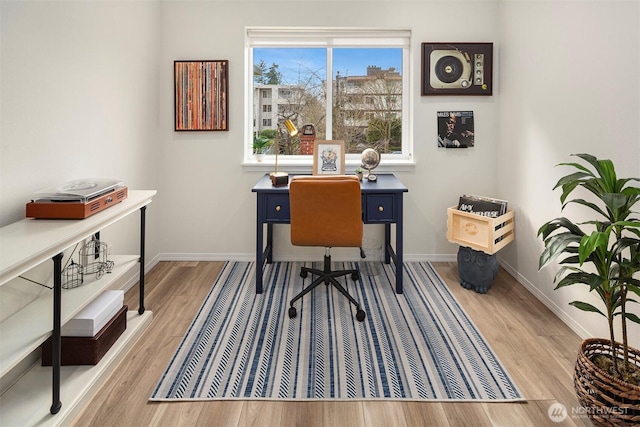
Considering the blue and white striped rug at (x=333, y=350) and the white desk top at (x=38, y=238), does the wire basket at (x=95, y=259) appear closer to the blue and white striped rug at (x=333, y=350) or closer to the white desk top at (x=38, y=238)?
the white desk top at (x=38, y=238)

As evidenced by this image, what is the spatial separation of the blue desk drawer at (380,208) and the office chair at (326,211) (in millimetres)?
404

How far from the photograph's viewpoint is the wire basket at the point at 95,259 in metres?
2.25

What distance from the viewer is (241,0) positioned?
3.61 meters

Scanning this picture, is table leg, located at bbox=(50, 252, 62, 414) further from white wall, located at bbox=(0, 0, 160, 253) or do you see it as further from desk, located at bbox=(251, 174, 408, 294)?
desk, located at bbox=(251, 174, 408, 294)

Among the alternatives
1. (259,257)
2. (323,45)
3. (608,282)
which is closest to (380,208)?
(259,257)

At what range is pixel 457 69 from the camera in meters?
3.65

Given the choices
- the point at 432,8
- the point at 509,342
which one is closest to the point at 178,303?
the point at 509,342

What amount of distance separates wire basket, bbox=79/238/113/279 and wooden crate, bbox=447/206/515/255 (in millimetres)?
2404

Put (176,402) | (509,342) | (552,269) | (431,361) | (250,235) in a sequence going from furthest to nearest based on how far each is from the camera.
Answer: (250,235) < (552,269) < (509,342) < (431,361) < (176,402)

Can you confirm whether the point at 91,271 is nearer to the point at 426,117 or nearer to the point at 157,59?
the point at 157,59

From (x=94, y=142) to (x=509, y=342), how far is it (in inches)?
108

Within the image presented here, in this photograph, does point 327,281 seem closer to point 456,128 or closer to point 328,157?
point 328,157

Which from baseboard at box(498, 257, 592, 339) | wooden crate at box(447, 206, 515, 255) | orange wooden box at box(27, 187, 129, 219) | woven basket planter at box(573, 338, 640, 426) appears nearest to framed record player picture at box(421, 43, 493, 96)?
wooden crate at box(447, 206, 515, 255)

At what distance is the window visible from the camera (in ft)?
12.5
